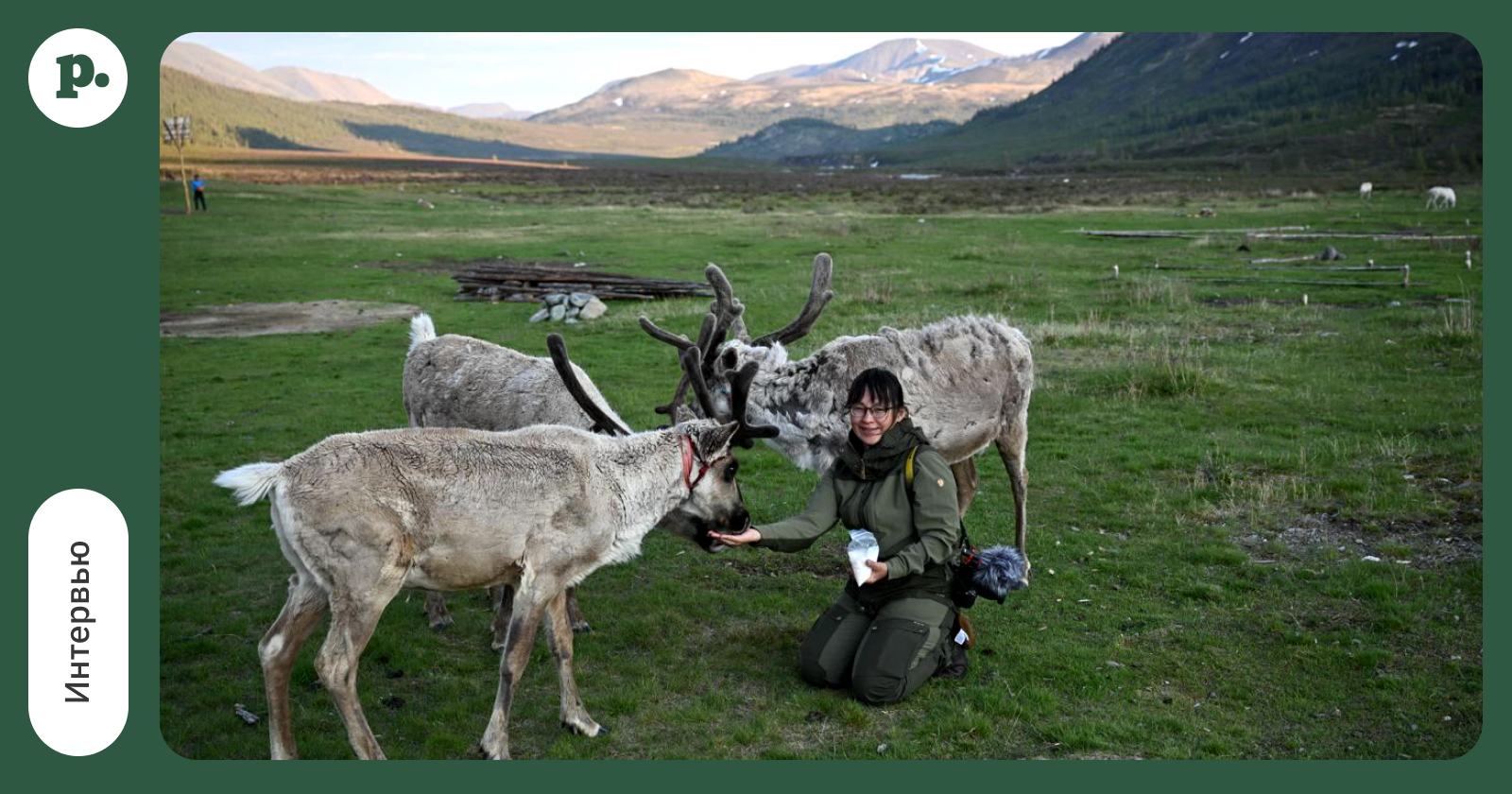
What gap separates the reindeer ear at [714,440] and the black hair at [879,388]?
93 cm

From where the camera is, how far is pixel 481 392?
33.2 ft

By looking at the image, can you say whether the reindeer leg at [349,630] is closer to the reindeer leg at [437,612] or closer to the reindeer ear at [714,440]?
the reindeer ear at [714,440]

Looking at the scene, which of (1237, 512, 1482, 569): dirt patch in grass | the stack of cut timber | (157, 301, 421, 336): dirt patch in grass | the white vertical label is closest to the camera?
the white vertical label

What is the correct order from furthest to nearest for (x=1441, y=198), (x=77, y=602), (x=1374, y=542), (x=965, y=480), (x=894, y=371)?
(x=1441, y=198)
(x=965, y=480)
(x=1374, y=542)
(x=894, y=371)
(x=77, y=602)

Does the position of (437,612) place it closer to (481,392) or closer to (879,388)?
(481,392)

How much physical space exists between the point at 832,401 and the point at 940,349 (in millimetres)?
1444

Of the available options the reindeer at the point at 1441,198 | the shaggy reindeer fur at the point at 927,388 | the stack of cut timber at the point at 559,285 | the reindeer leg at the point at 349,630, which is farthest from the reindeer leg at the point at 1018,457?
the reindeer at the point at 1441,198

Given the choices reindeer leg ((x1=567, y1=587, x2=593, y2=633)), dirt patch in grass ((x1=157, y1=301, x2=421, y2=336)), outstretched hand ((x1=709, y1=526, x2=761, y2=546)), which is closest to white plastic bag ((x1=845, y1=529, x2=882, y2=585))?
outstretched hand ((x1=709, y1=526, x2=761, y2=546))

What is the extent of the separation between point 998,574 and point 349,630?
454cm

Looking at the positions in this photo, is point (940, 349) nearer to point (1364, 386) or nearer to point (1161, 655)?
point (1161, 655)

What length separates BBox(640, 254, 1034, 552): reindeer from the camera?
9734mm

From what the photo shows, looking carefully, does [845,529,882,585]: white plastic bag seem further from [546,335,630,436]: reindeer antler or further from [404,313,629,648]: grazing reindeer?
[404,313,629,648]: grazing reindeer

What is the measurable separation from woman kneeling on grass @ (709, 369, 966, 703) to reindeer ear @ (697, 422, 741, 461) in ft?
1.98

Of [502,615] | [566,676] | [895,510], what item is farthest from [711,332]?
[566,676]
